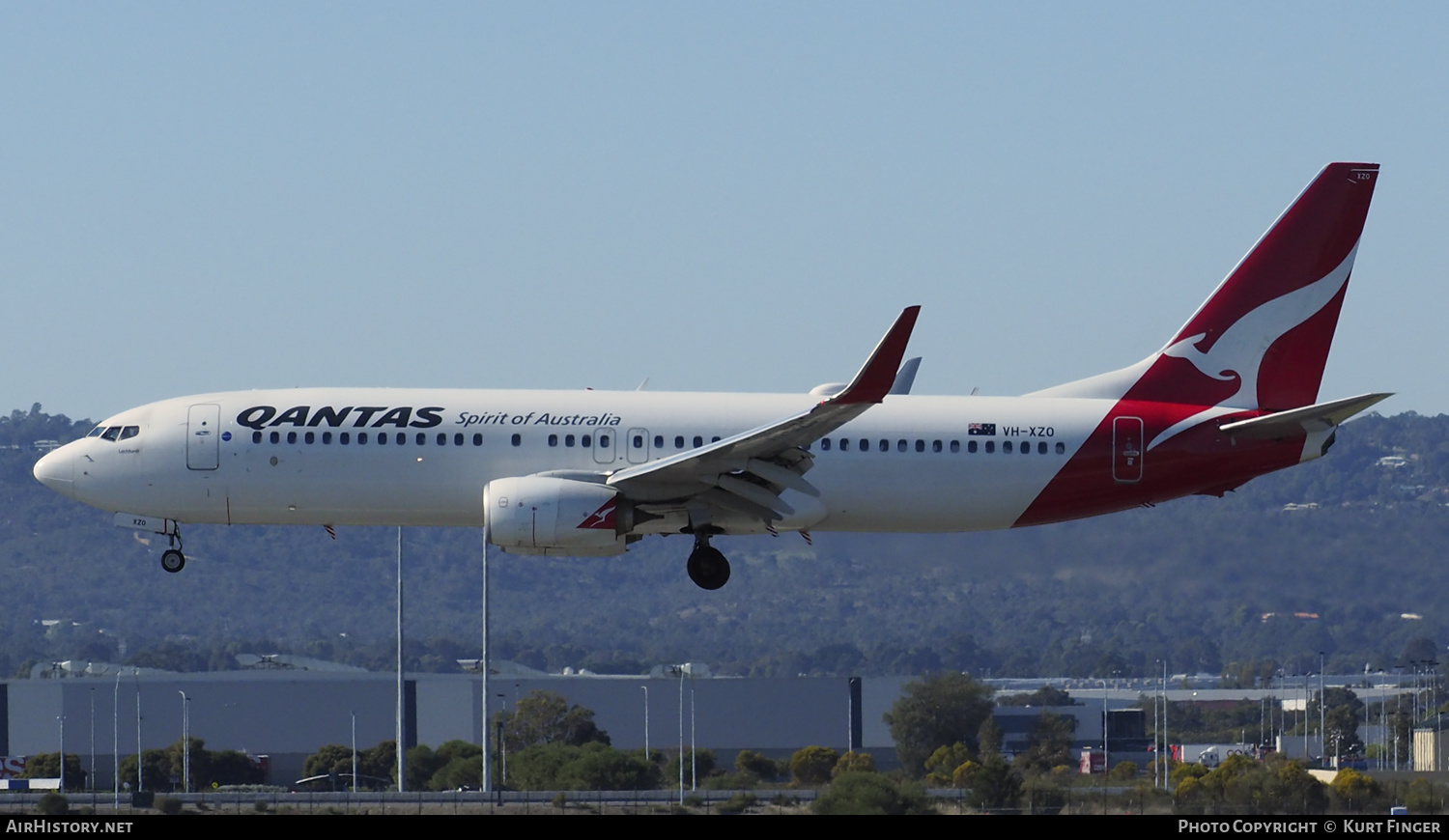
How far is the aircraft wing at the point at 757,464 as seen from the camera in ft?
96.6

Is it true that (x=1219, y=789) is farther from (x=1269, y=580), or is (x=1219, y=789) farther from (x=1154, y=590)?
(x=1269, y=580)

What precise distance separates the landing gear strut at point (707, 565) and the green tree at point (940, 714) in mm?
35150

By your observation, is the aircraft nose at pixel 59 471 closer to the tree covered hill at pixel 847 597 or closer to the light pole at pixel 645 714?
the tree covered hill at pixel 847 597

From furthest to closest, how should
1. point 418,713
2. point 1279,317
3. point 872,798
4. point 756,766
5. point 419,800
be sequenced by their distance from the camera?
point 418,713 < point 756,766 < point 419,800 < point 872,798 < point 1279,317

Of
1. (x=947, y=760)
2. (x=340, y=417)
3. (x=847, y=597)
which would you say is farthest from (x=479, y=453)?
(x=847, y=597)

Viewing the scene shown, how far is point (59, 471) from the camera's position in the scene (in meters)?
33.8

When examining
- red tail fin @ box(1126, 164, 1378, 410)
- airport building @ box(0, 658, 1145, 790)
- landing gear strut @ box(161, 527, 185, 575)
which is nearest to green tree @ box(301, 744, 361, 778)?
airport building @ box(0, 658, 1145, 790)

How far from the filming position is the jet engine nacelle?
3153 cm

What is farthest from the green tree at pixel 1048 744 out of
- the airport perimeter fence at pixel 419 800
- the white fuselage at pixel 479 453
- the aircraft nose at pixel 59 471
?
the aircraft nose at pixel 59 471

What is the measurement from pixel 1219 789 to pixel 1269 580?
26.3 m

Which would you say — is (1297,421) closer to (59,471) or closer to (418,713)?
(59,471)

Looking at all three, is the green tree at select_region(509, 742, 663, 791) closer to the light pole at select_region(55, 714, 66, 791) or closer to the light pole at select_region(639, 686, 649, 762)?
the light pole at select_region(55, 714, 66, 791)

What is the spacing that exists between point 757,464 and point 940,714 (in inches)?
1567

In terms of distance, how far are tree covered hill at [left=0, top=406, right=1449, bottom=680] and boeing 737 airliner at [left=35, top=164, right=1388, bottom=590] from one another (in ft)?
10.8
